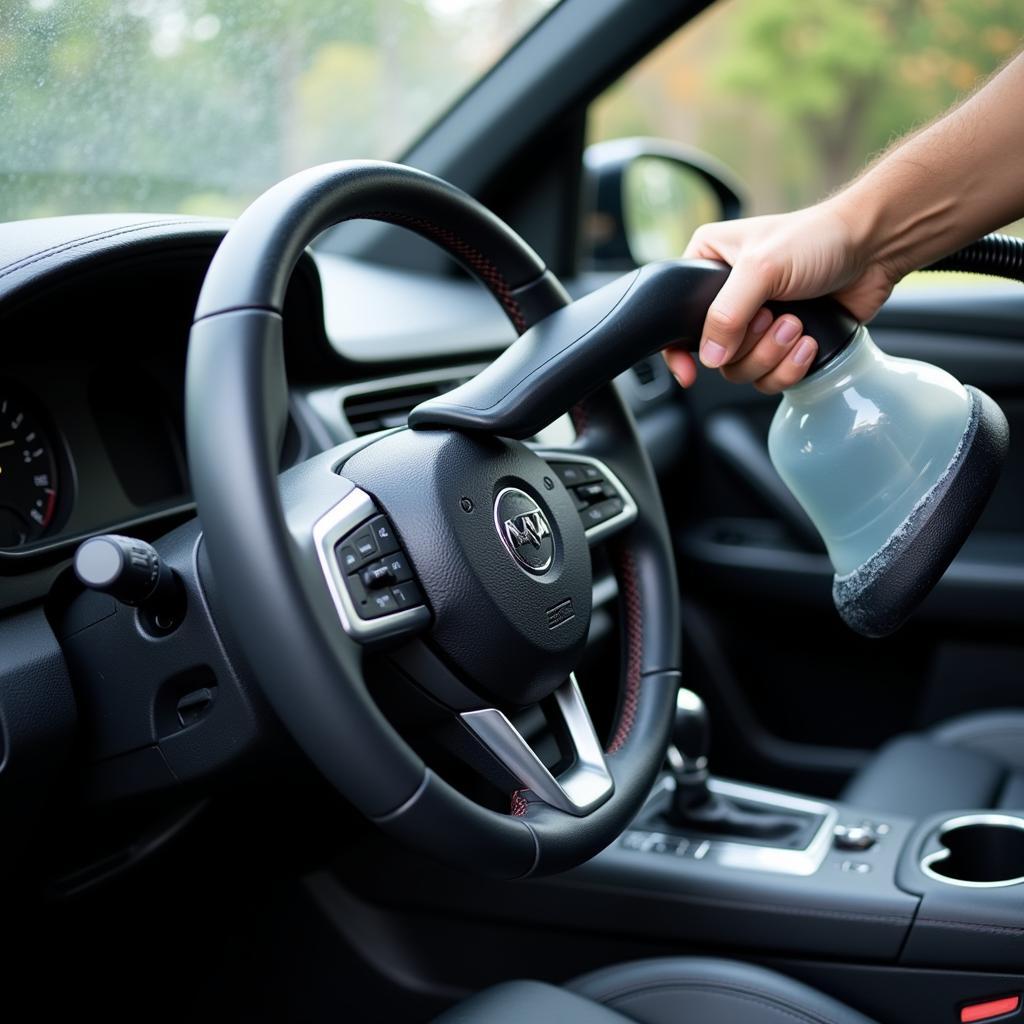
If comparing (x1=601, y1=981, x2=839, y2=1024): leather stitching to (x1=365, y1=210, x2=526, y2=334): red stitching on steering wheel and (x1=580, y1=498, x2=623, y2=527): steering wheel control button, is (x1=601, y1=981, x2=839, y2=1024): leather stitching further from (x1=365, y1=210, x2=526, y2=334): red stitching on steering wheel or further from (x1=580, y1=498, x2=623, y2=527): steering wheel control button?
→ (x1=365, y1=210, x2=526, y2=334): red stitching on steering wheel

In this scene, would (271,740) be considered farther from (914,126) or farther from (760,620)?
(760,620)

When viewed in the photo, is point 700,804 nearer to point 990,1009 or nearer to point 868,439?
point 990,1009

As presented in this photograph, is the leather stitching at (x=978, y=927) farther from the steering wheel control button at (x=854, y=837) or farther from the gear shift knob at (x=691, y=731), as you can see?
the gear shift knob at (x=691, y=731)

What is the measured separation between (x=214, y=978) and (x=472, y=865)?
34.3 inches

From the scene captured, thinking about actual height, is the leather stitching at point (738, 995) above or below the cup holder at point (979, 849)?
above

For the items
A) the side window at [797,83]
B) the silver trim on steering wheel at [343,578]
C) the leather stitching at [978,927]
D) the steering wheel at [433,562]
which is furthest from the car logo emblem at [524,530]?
the side window at [797,83]

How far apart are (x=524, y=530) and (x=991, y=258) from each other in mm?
550

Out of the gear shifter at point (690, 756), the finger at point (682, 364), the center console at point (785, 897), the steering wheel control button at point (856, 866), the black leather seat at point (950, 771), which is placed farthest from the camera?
the black leather seat at point (950, 771)

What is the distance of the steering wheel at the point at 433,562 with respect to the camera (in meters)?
0.77

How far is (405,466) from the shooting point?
0.95 meters

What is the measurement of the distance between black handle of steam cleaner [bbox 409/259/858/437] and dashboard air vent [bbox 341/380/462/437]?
0.40m

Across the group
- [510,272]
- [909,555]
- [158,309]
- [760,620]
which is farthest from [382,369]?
[760,620]

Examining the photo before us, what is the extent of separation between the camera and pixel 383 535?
0.91 metres

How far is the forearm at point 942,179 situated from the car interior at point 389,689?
11 cm
